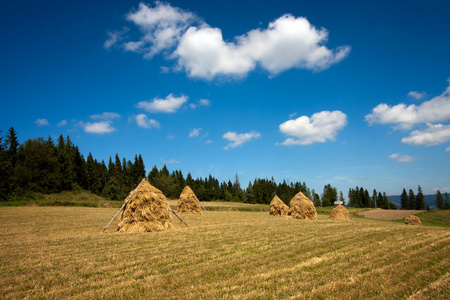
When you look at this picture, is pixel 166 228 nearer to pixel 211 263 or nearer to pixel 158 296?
pixel 211 263

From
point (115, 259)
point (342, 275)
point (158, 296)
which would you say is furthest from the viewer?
point (115, 259)

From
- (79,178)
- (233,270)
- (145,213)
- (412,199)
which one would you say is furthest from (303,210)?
(412,199)

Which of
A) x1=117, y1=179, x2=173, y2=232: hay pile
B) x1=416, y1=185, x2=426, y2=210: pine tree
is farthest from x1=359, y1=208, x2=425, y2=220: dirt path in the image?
x1=416, y1=185, x2=426, y2=210: pine tree

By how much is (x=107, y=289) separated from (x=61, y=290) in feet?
3.54

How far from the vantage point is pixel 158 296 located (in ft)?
16.9

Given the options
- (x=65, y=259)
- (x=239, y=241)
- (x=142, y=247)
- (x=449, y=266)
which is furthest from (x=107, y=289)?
(x=449, y=266)

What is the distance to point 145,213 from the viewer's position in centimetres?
1642

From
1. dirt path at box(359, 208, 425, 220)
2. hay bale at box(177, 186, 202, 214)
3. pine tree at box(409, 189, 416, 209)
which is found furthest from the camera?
pine tree at box(409, 189, 416, 209)

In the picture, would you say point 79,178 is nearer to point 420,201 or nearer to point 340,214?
point 340,214

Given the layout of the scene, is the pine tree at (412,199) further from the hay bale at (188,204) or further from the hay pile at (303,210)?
the hay bale at (188,204)

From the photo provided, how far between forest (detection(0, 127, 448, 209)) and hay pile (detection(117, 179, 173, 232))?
1369 cm

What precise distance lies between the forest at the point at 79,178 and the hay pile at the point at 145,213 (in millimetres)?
13694

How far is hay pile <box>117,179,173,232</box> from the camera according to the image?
1611 cm

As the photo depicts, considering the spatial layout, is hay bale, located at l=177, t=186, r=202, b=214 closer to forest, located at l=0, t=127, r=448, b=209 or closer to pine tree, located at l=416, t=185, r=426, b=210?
forest, located at l=0, t=127, r=448, b=209
